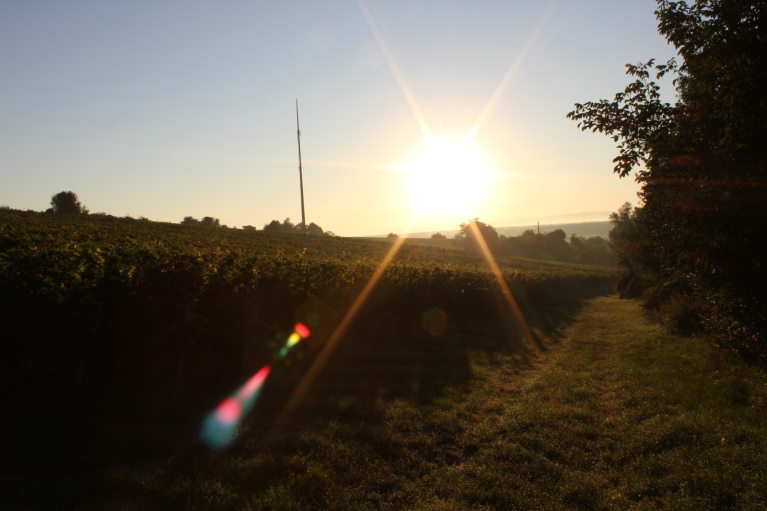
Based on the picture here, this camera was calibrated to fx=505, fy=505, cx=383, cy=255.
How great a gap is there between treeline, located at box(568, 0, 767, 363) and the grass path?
2.26 metres

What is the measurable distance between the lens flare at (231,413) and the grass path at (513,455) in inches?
16.8

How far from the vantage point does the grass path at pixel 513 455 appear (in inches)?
A: 225

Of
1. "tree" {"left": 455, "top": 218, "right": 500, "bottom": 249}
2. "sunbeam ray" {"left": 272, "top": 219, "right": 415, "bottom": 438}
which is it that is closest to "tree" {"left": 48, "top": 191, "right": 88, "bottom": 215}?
"sunbeam ray" {"left": 272, "top": 219, "right": 415, "bottom": 438}

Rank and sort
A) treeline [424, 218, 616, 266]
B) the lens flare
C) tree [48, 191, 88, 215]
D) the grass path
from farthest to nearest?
1. treeline [424, 218, 616, 266]
2. tree [48, 191, 88, 215]
3. the lens flare
4. the grass path

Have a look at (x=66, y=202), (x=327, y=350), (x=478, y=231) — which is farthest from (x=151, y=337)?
(x=478, y=231)

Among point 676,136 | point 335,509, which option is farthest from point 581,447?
point 676,136

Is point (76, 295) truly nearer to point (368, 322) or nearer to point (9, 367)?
point (9, 367)

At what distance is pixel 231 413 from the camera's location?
8.81 m

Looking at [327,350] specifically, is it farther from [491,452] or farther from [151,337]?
[491,452]

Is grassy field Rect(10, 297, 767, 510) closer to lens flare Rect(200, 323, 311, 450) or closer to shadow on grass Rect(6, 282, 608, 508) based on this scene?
shadow on grass Rect(6, 282, 608, 508)

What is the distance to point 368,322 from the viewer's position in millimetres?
18609

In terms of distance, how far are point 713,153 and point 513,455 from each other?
641cm

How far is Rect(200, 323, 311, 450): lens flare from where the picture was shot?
7398 millimetres

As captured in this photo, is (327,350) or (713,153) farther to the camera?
(327,350)
